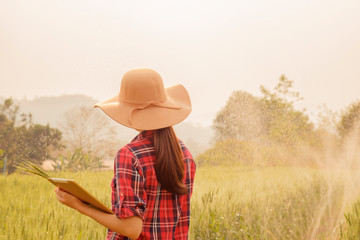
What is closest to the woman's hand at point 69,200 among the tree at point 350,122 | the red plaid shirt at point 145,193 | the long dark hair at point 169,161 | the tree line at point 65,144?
the red plaid shirt at point 145,193

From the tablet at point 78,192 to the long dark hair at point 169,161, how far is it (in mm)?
261

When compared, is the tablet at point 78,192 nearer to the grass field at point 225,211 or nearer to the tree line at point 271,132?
the grass field at point 225,211

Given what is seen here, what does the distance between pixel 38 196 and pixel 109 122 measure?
4.51 ft

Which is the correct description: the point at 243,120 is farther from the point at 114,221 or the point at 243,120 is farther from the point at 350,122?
the point at 114,221

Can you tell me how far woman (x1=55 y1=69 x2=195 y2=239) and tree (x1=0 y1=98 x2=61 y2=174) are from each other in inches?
122

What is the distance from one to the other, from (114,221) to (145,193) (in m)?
0.17

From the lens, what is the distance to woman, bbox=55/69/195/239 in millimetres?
1605

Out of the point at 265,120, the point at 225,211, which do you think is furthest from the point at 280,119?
the point at 225,211

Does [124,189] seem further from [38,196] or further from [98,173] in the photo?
[98,173]

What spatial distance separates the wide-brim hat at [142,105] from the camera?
68.1 inches

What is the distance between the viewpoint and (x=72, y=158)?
4859 millimetres

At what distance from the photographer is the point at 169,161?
167cm

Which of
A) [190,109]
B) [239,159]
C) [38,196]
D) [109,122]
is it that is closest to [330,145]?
[239,159]

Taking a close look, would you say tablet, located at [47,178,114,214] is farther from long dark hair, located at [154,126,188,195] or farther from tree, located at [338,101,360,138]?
tree, located at [338,101,360,138]
